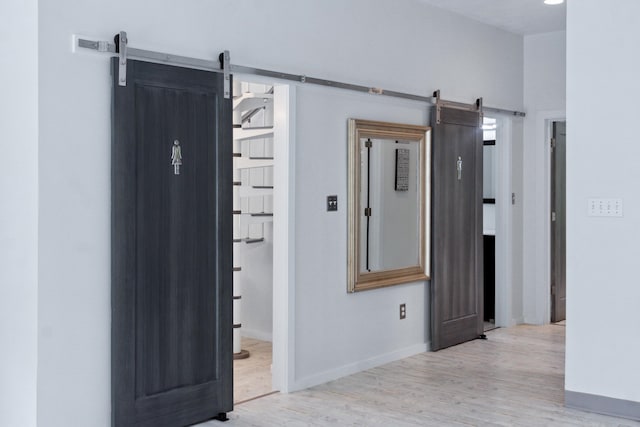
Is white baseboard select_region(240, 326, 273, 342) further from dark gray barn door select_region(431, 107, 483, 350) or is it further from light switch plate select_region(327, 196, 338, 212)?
light switch plate select_region(327, 196, 338, 212)

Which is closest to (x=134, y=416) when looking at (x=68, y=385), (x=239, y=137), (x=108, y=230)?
(x=68, y=385)

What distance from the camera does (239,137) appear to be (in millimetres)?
5723

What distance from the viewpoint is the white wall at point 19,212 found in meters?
3.09

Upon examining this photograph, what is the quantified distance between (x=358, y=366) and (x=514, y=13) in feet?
10.2

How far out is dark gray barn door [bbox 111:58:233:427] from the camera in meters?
3.33

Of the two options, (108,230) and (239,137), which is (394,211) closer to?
(239,137)

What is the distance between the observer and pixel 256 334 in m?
5.91

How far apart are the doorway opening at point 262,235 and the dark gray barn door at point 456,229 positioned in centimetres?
129

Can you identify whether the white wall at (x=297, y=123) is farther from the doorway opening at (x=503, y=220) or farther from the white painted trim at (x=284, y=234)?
the doorway opening at (x=503, y=220)

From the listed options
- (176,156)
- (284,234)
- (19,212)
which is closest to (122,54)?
(176,156)

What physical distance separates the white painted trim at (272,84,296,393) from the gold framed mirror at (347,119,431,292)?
0.55 m
